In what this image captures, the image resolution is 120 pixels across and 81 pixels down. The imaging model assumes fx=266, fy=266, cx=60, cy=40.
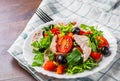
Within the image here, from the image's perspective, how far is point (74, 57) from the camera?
750 millimetres

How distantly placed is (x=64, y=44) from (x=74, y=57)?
57 mm

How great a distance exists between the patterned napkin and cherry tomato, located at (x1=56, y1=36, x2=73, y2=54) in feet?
0.29

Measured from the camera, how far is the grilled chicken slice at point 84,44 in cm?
76

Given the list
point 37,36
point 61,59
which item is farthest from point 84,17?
point 61,59

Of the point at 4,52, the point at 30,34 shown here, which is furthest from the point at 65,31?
the point at 4,52

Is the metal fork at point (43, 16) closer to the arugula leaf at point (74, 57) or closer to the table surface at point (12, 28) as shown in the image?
the table surface at point (12, 28)

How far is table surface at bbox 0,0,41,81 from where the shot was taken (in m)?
0.83

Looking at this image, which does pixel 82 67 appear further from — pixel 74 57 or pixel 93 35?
pixel 93 35

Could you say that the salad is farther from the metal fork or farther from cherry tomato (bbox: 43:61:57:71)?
the metal fork

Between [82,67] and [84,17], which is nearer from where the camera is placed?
[82,67]

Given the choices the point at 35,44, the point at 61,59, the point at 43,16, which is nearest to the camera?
the point at 61,59

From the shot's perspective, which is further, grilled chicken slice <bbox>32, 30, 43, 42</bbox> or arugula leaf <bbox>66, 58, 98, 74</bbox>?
grilled chicken slice <bbox>32, 30, 43, 42</bbox>

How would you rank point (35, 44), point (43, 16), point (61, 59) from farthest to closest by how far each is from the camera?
point (43, 16), point (35, 44), point (61, 59)

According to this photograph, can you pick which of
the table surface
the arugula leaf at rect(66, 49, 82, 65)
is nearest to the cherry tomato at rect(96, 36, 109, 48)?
the arugula leaf at rect(66, 49, 82, 65)
